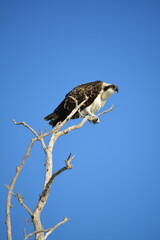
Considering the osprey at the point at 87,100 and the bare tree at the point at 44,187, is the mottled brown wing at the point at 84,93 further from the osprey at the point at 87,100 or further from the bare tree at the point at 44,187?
the bare tree at the point at 44,187

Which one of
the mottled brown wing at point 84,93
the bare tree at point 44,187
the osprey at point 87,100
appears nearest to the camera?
the bare tree at point 44,187

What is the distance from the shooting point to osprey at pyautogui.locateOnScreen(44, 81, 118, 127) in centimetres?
803

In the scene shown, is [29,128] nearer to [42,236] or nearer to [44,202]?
[44,202]

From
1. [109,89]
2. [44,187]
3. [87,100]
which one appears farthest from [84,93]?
[44,187]

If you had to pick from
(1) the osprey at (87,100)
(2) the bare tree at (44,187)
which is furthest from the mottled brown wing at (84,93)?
(2) the bare tree at (44,187)

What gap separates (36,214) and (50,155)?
4.05 ft

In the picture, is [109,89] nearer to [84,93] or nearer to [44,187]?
[84,93]

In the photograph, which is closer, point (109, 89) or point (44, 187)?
point (44, 187)

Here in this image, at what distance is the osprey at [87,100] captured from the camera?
803cm

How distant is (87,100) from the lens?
336 inches

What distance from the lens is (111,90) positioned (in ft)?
29.3

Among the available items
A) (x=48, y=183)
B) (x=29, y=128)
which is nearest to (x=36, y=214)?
(x=48, y=183)

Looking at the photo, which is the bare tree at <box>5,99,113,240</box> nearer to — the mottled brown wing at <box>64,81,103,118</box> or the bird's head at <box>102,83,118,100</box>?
the mottled brown wing at <box>64,81,103,118</box>

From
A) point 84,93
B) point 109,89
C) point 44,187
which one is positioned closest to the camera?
point 44,187
